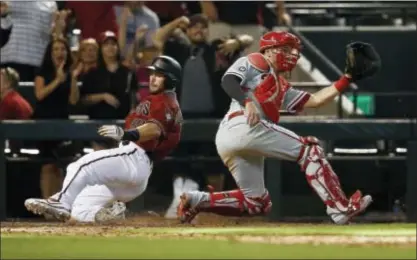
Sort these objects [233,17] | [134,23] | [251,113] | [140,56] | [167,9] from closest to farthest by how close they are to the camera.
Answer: [251,113] → [140,56] → [134,23] → [233,17] → [167,9]

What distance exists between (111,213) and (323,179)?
1650 millimetres

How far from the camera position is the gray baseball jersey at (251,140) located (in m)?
10.8

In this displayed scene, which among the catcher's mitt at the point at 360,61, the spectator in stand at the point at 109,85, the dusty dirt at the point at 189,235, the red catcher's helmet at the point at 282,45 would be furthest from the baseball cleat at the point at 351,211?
the spectator in stand at the point at 109,85

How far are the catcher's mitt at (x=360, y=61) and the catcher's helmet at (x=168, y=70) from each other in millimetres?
1343

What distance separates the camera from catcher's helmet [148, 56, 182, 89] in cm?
1103

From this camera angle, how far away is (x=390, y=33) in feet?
47.0

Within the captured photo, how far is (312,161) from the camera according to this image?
424 inches

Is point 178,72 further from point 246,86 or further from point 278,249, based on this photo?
point 278,249

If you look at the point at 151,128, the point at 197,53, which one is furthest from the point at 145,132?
the point at 197,53

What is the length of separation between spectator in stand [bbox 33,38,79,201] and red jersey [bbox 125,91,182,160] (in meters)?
Answer: 2.06

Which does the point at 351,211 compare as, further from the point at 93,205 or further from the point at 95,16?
the point at 95,16

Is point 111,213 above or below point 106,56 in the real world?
below

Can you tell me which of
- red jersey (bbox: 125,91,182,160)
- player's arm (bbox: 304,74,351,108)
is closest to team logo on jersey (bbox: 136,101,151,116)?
red jersey (bbox: 125,91,182,160)

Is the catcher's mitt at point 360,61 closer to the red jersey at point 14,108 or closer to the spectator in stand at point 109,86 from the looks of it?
the spectator in stand at point 109,86
